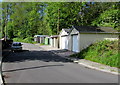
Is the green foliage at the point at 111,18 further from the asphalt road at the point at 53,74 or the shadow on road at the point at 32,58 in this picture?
the asphalt road at the point at 53,74

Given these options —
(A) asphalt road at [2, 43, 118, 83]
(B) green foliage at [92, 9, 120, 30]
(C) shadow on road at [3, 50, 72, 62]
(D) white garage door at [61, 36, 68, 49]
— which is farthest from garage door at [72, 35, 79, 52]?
(A) asphalt road at [2, 43, 118, 83]

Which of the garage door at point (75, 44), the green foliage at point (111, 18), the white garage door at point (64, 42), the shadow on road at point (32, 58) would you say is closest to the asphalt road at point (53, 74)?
the shadow on road at point (32, 58)

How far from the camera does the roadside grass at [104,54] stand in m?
12.0

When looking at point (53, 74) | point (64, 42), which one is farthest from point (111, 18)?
point (53, 74)

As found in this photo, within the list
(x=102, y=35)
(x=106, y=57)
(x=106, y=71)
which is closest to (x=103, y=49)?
(x=106, y=57)

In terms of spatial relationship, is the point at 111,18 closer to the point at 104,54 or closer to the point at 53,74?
the point at 104,54

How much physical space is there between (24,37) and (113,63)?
62930 millimetres

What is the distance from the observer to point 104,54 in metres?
13.9

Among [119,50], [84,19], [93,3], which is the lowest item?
[119,50]

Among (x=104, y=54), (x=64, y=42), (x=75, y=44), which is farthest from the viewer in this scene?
(x=64, y=42)

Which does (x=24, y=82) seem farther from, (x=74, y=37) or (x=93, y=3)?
(x=93, y=3)

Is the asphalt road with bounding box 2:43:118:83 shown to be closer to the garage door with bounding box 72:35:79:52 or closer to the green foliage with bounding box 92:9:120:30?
the garage door with bounding box 72:35:79:52

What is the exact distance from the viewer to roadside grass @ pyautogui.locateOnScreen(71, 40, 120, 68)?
1203 centimetres

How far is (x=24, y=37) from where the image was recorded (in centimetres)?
7138
